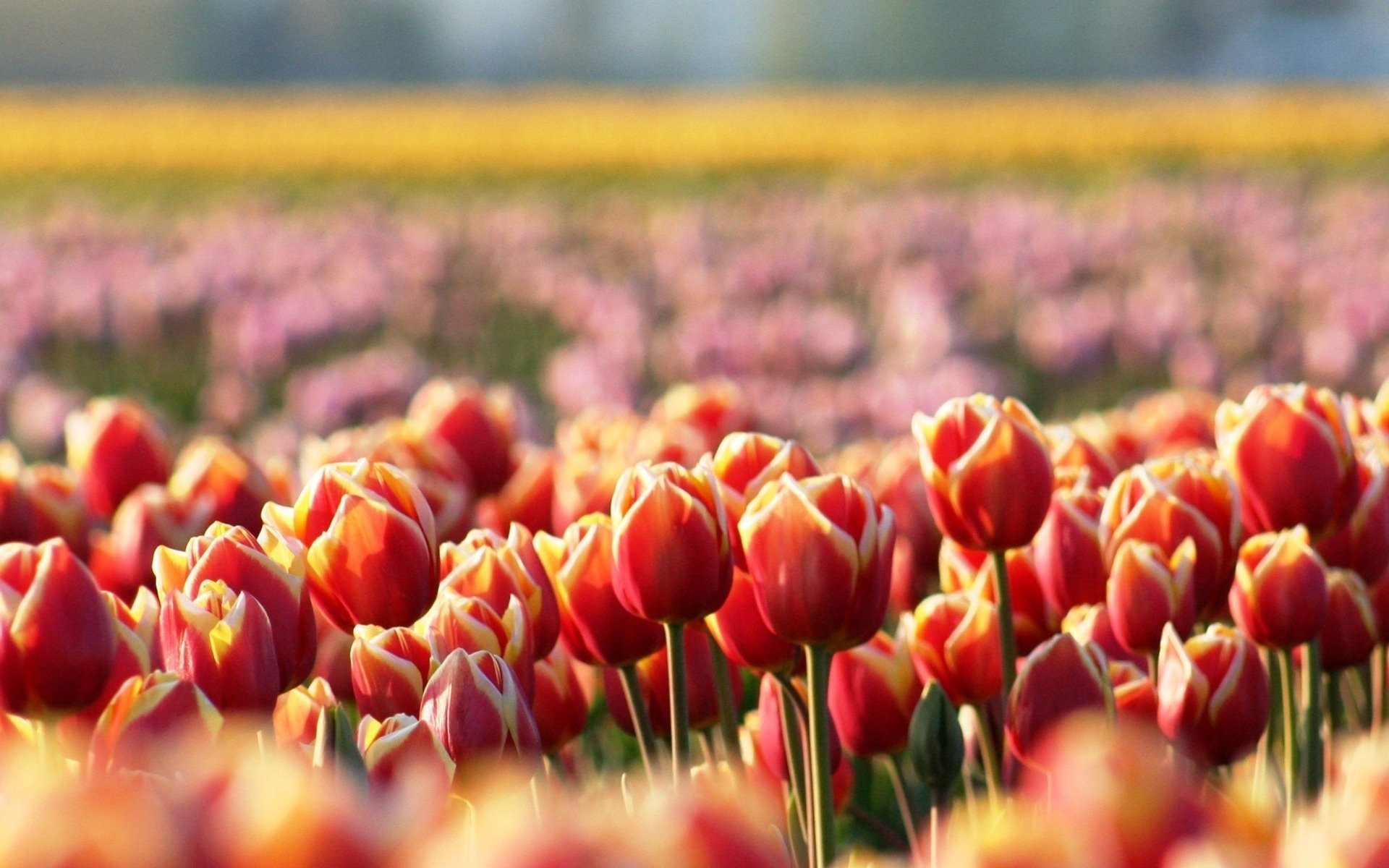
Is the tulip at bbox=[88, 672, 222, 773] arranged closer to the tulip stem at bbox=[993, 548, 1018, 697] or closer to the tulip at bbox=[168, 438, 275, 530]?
the tulip stem at bbox=[993, 548, 1018, 697]

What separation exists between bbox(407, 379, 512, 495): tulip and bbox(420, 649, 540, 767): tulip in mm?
1070

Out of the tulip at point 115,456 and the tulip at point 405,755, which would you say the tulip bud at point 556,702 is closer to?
the tulip at point 405,755

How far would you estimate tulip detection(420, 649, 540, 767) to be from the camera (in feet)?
3.68

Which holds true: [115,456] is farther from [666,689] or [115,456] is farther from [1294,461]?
[1294,461]

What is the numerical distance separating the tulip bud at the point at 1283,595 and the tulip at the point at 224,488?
3.49 ft

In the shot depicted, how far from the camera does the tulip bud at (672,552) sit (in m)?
1.26

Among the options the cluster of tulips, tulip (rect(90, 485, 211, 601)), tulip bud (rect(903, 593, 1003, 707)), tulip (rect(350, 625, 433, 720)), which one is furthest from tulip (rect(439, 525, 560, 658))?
tulip (rect(90, 485, 211, 601))

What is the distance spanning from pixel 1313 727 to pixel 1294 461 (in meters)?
0.25

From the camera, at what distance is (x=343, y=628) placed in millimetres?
1374

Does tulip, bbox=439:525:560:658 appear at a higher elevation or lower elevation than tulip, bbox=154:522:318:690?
lower

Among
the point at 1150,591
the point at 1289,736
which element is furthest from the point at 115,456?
the point at 1289,736

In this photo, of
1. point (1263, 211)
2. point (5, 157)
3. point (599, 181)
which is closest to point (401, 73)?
point (5, 157)

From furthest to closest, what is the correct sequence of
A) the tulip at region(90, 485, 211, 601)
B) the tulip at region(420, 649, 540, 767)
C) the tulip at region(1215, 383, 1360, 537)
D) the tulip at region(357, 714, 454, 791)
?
the tulip at region(90, 485, 211, 601)
the tulip at region(1215, 383, 1360, 537)
the tulip at region(420, 649, 540, 767)
the tulip at region(357, 714, 454, 791)

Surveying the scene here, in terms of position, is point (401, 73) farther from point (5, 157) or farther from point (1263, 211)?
point (1263, 211)
